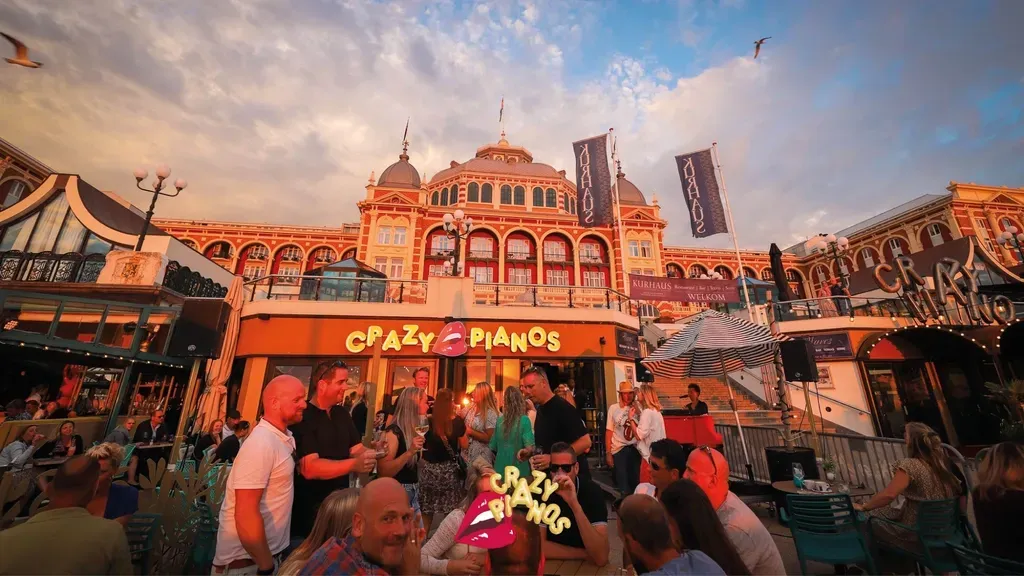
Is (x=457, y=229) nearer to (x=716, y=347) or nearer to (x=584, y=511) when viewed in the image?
(x=716, y=347)

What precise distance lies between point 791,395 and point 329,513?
1723 centimetres

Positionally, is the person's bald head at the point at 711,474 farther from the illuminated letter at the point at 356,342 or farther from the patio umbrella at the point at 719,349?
the illuminated letter at the point at 356,342

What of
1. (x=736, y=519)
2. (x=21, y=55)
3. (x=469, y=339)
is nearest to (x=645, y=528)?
(x=736, y=519)

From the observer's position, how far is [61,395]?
32.6 feet

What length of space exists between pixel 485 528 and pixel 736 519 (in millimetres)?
1726

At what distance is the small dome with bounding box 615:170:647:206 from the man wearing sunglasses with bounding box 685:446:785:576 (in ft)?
113

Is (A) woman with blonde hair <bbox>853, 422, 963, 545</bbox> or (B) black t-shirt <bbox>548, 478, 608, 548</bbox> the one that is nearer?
(B) black t-shirt <bbox>548, 478, 608, 548</bbox>

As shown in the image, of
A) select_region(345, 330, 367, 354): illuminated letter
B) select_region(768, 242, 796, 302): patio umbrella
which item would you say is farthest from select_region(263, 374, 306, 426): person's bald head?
select_region(768, 242, 796, 302): patio umbrella

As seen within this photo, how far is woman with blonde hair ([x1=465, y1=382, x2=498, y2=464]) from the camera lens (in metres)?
4.61

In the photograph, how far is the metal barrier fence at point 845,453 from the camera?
6.01 metres

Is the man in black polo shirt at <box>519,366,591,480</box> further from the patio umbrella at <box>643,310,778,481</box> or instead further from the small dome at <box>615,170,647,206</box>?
the small dome at <box>615,170,647,206</box>

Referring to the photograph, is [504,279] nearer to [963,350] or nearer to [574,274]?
[574,274]

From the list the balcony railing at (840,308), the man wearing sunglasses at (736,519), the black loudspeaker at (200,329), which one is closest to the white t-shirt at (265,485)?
the man wearing sunglasses at (736,519)

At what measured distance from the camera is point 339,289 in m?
11.4
